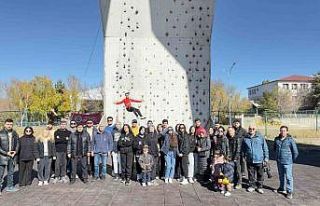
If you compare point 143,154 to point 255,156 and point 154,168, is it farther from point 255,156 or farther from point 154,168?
point 255,156

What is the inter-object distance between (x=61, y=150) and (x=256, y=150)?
4.71 m

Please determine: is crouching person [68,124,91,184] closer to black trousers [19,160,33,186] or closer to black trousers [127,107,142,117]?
black trousers [19,160,33,186]

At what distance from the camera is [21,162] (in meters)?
8.33

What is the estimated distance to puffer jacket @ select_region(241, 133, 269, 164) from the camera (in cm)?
757

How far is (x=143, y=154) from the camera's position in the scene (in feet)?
27.6

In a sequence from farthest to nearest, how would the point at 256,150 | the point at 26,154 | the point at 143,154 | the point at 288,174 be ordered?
the point at 143,154
the point at 26,154
the point at 256,150
the point at 288,174

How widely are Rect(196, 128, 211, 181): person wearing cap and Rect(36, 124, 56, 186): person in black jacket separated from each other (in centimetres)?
361

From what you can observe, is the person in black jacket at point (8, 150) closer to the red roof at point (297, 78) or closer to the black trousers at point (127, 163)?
the black trousers at point (127, 163)

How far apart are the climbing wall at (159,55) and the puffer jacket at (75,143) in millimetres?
2093

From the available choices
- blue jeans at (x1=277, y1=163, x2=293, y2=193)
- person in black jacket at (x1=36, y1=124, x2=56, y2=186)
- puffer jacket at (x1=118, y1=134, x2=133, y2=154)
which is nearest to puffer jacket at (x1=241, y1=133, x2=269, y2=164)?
blue jeans at (x1=277, y1=163, x2=293, y2=193)

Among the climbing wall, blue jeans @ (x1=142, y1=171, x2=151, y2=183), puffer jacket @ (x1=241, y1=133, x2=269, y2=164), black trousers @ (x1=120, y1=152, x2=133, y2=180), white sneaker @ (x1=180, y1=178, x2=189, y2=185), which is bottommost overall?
white sneaker @ (x1=180, y1=178, x2=189, y2=185)

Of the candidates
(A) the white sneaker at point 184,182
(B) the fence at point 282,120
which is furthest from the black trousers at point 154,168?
(B) the fence at point 282,120

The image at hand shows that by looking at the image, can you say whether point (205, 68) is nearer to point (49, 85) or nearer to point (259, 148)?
point (259, 148)

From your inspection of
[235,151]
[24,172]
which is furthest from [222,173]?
[24,172]
